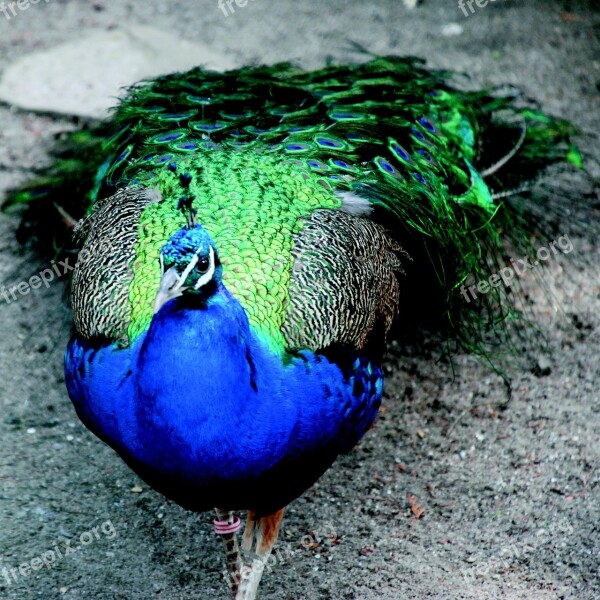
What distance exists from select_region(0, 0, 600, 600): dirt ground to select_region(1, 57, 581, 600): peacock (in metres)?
0.24

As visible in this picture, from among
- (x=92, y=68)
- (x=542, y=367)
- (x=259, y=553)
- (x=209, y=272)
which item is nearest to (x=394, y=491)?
(x=259, y=553)

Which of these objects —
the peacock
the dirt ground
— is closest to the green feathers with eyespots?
the peacock

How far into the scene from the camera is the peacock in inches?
88.9

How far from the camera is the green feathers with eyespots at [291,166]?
8.43 feet

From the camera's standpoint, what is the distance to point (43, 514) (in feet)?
10.3

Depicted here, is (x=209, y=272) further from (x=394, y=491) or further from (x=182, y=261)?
(x=394, y=491)

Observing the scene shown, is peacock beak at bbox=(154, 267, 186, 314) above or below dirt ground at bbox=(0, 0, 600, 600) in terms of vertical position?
above

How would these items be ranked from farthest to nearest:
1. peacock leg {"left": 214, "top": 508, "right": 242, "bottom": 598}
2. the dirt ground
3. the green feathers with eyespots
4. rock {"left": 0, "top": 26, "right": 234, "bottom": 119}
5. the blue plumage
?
1. rock {"left": 0, "top": 26, "right": 234, "bottom": 119}
2. the dirt ground
3. peacock leg {"left": 214, "top": 508, "right": 242, "bottom": 598}
4. the green feathers with eyespots
5. the blue plumage

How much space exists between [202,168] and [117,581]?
1341mm

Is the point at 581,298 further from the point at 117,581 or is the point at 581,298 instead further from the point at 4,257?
the point at 4,257

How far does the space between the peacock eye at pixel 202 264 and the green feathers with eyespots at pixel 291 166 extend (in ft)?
0.51

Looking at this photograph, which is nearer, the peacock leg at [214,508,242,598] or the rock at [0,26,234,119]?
the peacock leg at [214,508,242,598]

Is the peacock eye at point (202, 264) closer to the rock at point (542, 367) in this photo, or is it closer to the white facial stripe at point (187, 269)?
the white facial stripe at point (187, 269)

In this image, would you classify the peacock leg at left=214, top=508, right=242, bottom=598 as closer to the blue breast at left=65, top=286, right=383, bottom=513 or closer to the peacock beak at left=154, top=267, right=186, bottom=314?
the blue breast at left=65, top=286, right=383, bottom=513
